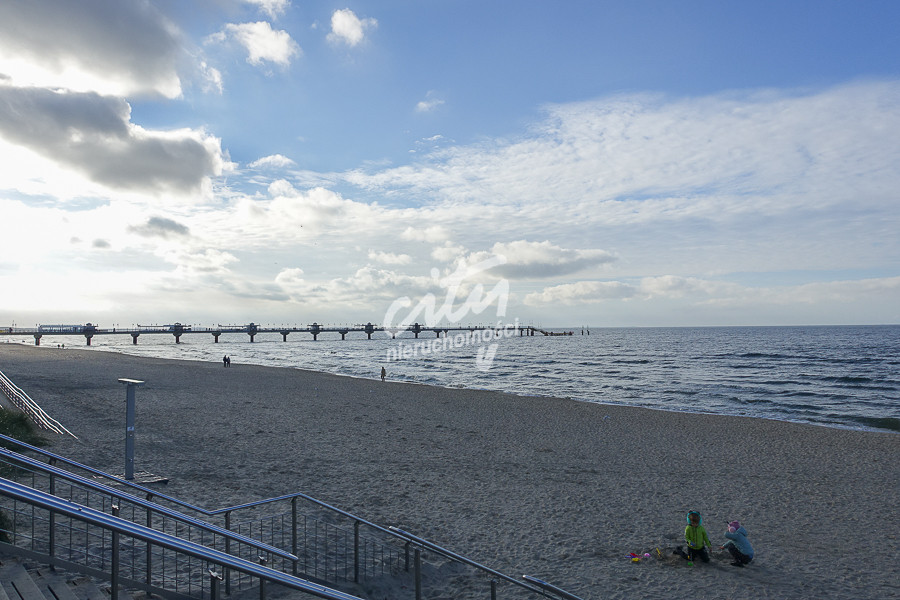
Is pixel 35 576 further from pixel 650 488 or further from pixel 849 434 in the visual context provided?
pixel 849 434

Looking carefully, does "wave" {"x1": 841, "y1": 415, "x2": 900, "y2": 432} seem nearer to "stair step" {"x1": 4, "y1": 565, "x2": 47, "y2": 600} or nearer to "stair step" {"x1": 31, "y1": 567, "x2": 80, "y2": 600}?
"stair step" {"x1": 31, "y1": 567, "x2": 80, "y2": 600}

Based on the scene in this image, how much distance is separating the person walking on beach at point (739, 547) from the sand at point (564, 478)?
0.15 m

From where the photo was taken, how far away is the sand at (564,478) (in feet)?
28.1

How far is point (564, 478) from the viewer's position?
13.5m

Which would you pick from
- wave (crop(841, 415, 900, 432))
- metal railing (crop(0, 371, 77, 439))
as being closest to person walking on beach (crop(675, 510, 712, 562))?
metal railing (crop(0, 371, 77, 439))

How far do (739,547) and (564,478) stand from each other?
5.25 meters

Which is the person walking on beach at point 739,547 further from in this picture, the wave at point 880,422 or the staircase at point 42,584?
the wave at point 880,422

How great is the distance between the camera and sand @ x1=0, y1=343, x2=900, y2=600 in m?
8.55

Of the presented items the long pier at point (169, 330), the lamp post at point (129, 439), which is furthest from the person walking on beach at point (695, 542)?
the long pier at point (169, 330)

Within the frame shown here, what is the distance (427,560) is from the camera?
8203 millimetres

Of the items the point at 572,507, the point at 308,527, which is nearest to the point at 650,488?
the point at 572,507

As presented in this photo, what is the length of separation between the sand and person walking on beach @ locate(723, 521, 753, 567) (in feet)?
0.51

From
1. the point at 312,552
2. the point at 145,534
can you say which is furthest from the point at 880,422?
the point at 145,534

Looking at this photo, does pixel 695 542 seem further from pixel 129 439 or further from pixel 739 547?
pixel 129 439
